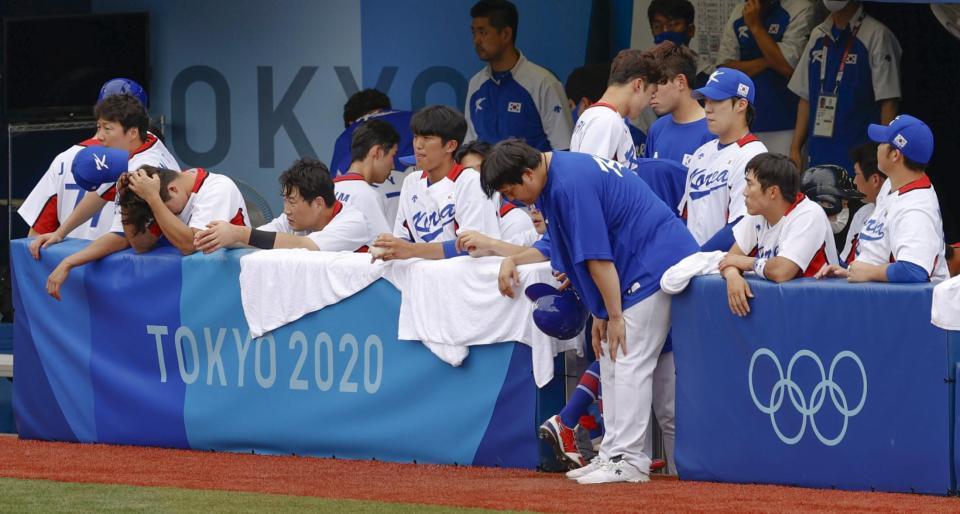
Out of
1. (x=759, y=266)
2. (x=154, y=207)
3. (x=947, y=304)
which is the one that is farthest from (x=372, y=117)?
(x=947, y=304)

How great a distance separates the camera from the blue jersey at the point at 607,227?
679 cm

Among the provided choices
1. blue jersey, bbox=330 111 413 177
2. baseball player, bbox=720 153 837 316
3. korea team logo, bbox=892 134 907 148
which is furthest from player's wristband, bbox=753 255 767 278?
blue jersey, bbox=330 111 413 177

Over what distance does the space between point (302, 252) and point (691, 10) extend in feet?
11.7

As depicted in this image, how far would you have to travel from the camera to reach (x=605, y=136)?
7.72 metres

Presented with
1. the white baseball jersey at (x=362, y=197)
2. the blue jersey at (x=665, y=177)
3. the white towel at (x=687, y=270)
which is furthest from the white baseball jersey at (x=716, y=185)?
the white baseball jersey at (x=362, y=197)

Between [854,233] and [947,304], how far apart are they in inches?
95.4

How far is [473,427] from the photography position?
25.3ft

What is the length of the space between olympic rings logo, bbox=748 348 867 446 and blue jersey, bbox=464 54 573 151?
4.77 m

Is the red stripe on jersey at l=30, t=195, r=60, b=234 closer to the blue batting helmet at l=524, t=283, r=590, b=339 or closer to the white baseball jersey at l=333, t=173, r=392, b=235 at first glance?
the white baseball jersey at l=333, t=173, r=392, b=235

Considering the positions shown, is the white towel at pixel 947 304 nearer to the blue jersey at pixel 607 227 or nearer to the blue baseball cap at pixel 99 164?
the blue jersey at pixel 607 227

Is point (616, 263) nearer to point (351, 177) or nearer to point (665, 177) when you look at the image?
point (665, 177)

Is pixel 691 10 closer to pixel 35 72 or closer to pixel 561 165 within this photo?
pixel 561 165

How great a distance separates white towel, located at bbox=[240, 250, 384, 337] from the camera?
794 centimetres

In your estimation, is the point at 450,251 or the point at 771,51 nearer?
the point at 450,251
